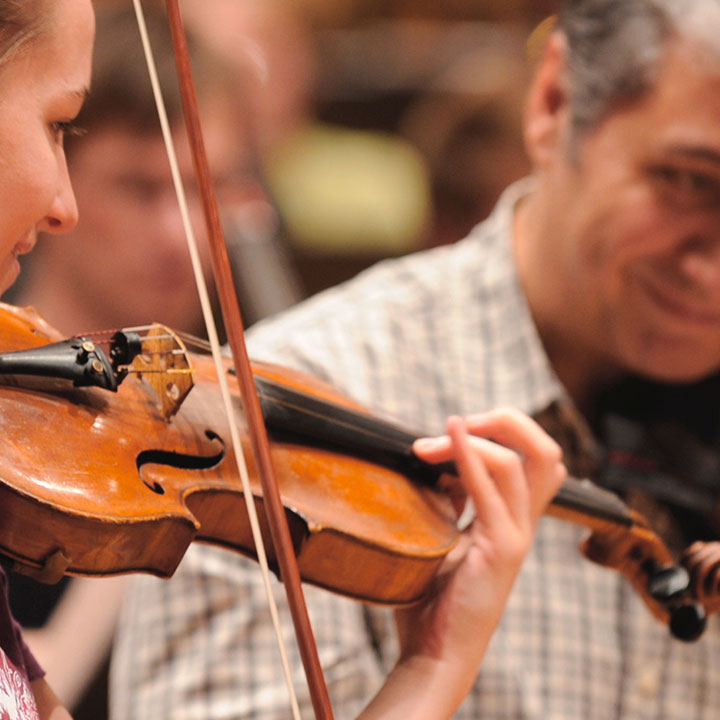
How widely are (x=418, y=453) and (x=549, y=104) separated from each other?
2.12ft

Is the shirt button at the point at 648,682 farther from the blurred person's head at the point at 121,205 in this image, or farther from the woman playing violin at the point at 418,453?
the blurred person's head at the point at 121,205

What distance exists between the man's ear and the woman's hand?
53 cm

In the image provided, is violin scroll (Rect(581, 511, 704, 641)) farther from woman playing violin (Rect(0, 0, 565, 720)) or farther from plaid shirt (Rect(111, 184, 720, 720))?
plaid shirt (Rect(111, 184, 720, 720))

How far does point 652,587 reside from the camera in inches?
36.7

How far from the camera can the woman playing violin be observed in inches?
25.4

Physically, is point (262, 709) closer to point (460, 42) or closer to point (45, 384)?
point (45, 384)

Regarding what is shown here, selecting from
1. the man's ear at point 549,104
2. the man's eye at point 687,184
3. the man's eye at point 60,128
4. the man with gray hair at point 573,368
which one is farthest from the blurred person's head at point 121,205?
the man's eye at point 60,128

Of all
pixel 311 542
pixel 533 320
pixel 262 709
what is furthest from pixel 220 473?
pixel 533 320

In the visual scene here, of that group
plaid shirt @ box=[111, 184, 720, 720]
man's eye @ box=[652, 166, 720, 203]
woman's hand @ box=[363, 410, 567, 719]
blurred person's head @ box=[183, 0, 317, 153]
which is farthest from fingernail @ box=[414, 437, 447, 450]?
blurred person's head @ box=[183, 0, 317, 153]

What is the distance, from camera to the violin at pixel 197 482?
62cm

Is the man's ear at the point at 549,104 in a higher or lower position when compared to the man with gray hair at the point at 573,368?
higher

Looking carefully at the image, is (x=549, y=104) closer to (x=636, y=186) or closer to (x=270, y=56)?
(x=636, y=186)

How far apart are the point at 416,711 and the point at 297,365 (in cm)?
47

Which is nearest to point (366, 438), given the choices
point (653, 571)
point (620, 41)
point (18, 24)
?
point (653, 571)
